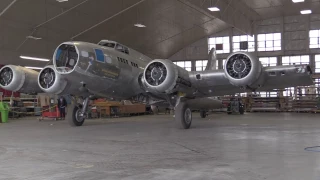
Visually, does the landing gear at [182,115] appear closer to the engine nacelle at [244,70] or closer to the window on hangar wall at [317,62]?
the engine nacelle at [244,70]

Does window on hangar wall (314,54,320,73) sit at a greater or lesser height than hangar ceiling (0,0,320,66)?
lesser

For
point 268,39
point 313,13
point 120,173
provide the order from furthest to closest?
point 268,39 < point 313,13 < point 120,173

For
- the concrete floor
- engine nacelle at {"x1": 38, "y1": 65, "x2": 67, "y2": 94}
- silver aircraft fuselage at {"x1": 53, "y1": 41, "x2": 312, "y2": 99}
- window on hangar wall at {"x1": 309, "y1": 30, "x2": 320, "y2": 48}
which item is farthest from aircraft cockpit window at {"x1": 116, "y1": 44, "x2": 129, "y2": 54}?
window on hangar wall at {"x1": 309, "y1": 30, "x2": 320, "y2": 48}

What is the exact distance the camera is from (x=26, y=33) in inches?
1163

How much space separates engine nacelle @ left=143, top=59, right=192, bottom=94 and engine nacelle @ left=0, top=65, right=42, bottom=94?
22.0 feet

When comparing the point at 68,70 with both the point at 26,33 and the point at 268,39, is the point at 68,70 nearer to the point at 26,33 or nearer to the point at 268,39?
the point at 26,33

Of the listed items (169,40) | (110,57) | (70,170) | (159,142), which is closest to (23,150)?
(70,170)

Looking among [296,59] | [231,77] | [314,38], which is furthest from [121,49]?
[314,38]

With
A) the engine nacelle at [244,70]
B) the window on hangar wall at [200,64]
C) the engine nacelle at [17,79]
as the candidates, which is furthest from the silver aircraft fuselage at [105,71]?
the window on hangar wall at [200,64]

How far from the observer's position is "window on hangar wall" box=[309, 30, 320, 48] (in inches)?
1603

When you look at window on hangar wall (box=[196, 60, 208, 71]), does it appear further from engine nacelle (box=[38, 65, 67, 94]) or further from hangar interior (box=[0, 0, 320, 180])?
engine nacelle (box=[38, 65, 67, 94])

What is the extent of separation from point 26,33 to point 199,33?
23550mm

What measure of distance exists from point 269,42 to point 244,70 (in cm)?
3316

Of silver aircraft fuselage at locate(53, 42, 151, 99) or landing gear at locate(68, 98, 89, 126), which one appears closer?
silver aircraft fuselage at locate(53, 42, 151, 99)
